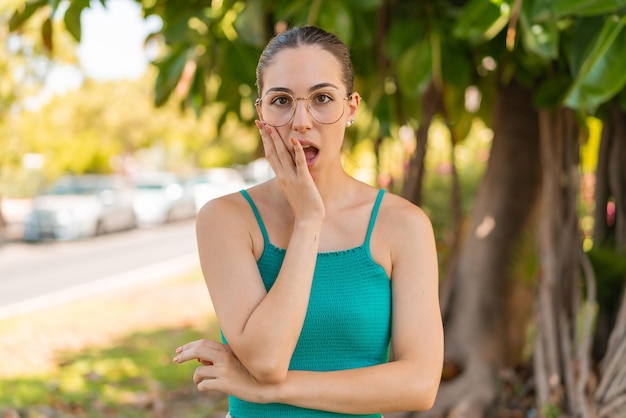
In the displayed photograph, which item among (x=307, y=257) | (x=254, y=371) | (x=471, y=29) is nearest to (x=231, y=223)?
(x=307, y=257)

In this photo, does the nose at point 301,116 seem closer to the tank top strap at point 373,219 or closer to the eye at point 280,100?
the eye at point 280,100

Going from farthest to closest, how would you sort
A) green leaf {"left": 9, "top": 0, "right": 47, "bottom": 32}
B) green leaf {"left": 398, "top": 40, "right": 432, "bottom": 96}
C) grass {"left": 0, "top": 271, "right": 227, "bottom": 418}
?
grass {"left": 0, "top": 271, "right": 227, "bottom": 418} < green leaf {"left": 9, "top": 0, "right": 47, "bottom": 32} < green leaf {"left": 398, "top": 40, "right": 432, "bottom": 96}

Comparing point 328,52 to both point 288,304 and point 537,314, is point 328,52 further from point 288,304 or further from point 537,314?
point 537,314

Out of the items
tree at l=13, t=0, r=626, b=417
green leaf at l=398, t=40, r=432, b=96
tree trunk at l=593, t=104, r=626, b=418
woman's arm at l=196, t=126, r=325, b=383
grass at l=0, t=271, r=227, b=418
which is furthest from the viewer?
A: grass at l=0, t=271, r=227, b=418

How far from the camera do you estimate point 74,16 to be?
2953mm

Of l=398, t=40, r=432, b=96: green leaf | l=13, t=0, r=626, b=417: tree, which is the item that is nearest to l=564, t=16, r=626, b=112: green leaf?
l=13, t=0, r=626, b=417: tree

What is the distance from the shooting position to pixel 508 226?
4637 millimetres

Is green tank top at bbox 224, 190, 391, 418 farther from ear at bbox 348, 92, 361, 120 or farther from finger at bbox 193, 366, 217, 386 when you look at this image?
ear at bbox 348, 92, 361, 120

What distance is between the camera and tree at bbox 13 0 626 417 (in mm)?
2908

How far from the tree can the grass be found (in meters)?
2.06

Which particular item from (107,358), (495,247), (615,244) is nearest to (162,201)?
(107,358)

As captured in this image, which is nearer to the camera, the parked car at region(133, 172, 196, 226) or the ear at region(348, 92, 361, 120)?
the ear at region(348, 92, 361, 120)

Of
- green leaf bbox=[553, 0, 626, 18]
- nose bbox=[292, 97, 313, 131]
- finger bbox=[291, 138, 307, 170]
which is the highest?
green leaf bbox=[553, 0, 626, 18]

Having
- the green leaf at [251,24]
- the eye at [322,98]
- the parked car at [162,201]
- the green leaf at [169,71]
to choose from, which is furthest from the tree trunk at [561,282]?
the parked car at [162,201]
